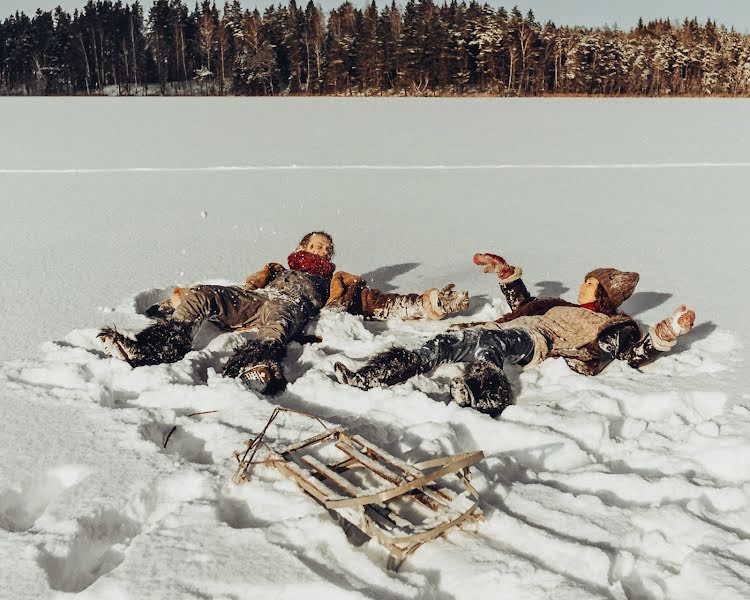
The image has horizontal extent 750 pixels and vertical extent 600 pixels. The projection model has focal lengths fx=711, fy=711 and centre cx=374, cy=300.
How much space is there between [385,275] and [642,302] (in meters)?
1.71

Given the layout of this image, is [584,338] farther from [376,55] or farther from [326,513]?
[376,55]

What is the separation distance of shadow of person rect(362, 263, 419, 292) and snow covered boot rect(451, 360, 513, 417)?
1934 mm

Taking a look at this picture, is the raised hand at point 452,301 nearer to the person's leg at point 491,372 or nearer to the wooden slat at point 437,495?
the person's leg at point 491,372

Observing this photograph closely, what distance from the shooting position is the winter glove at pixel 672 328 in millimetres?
3186

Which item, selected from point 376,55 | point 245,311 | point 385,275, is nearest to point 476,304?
point 385,275

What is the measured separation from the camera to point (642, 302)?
448cm

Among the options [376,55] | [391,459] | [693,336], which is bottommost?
[693,336]

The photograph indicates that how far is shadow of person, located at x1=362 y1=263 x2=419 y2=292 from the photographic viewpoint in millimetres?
4773

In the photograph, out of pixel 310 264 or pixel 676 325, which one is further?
pixel 310 264

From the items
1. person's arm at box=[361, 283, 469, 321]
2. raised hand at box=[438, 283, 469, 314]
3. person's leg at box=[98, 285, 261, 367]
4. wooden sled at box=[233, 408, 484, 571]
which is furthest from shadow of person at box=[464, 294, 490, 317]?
wooden sled at box=[233, 408, 484, 571]

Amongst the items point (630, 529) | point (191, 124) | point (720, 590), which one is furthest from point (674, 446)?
point (191, 124)

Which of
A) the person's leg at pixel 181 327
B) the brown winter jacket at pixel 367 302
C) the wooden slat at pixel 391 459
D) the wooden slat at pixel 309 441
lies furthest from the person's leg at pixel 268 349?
the wooden slat at pixel 391 459

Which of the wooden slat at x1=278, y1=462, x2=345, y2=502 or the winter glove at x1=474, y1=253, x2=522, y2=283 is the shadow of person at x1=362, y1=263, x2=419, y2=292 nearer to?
the winter glove at x1=474, y1=253, x2=522, y2=283

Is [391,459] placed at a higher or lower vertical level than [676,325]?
lower
